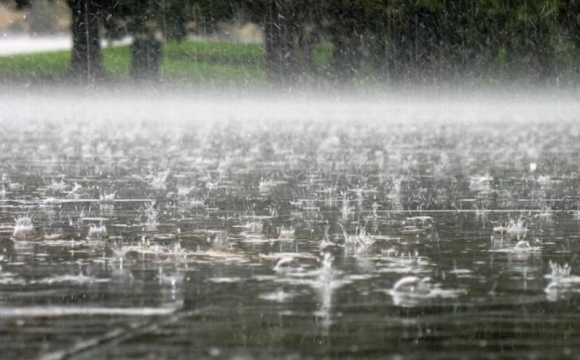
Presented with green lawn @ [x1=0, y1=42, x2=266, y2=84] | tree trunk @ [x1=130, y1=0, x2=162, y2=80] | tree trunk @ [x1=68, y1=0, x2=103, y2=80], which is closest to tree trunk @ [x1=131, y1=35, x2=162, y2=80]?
tree trunk @ [x1=130, y1=0, x2=162, y2=80]

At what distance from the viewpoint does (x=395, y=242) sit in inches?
330

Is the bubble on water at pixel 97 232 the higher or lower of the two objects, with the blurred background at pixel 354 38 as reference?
lower

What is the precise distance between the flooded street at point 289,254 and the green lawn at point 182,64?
30555 millimetres

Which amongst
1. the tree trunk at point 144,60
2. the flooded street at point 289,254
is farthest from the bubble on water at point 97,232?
the tree trunk at point 144,60

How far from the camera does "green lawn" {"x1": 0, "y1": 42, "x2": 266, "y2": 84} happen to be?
163ft

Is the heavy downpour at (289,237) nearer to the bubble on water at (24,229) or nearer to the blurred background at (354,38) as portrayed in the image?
the bubble on water at (24,229)

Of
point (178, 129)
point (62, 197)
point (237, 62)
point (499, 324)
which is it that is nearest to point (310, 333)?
point (499, 324)

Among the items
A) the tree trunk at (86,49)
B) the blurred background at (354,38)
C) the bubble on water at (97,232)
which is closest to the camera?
the bubble on water at (97,232)

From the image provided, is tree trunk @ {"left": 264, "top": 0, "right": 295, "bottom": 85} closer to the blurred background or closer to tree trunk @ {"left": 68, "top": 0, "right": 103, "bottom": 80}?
the blurred background

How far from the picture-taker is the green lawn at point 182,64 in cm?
4959

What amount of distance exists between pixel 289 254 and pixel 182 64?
4556cm

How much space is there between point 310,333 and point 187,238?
11.0 feet

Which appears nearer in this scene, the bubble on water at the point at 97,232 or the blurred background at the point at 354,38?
the bubble on water at the point at 97,232

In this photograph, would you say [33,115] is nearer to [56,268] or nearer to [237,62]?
[237,62]
